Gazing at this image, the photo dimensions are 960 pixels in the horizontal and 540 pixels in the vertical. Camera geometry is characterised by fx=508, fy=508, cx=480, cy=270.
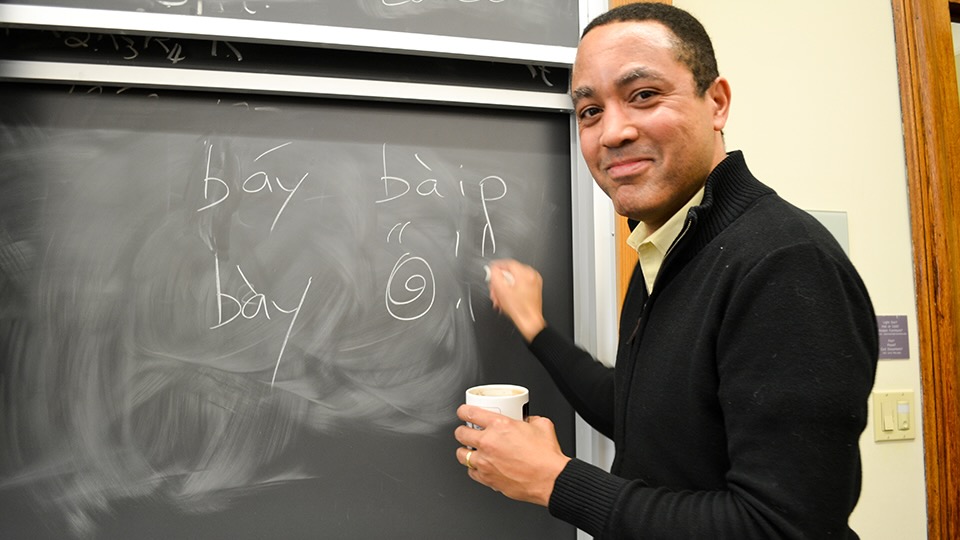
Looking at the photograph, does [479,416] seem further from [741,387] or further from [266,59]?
[266,59]

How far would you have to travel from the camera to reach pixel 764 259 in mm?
571

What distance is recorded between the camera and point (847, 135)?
1257mm

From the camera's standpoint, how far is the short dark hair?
701 millimetres

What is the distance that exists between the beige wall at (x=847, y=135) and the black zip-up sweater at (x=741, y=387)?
632 mm

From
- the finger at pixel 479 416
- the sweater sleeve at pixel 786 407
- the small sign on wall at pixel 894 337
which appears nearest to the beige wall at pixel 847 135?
the small sign on wall at pixel 894 337

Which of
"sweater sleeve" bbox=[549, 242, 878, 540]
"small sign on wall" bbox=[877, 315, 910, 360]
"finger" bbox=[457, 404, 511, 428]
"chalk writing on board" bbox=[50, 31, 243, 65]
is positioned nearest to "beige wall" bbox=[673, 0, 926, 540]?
"small sign on wall" bbox=[877, 315, 910, 360]

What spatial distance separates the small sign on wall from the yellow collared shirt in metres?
0.87

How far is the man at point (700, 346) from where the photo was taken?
52cm

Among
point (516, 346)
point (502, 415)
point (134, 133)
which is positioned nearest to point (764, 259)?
point (502, 415)

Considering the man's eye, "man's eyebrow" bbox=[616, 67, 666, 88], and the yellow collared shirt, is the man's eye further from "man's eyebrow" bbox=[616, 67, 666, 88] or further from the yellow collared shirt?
the yellow collared shirt

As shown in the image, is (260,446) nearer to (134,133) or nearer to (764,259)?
(134,133)

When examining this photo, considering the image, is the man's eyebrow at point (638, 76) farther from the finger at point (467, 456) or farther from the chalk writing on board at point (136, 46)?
the chalk writing on board at point (136, 46)

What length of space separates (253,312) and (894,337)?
4.94 ft

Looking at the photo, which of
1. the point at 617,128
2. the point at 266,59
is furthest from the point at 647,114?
the point at 266,59
